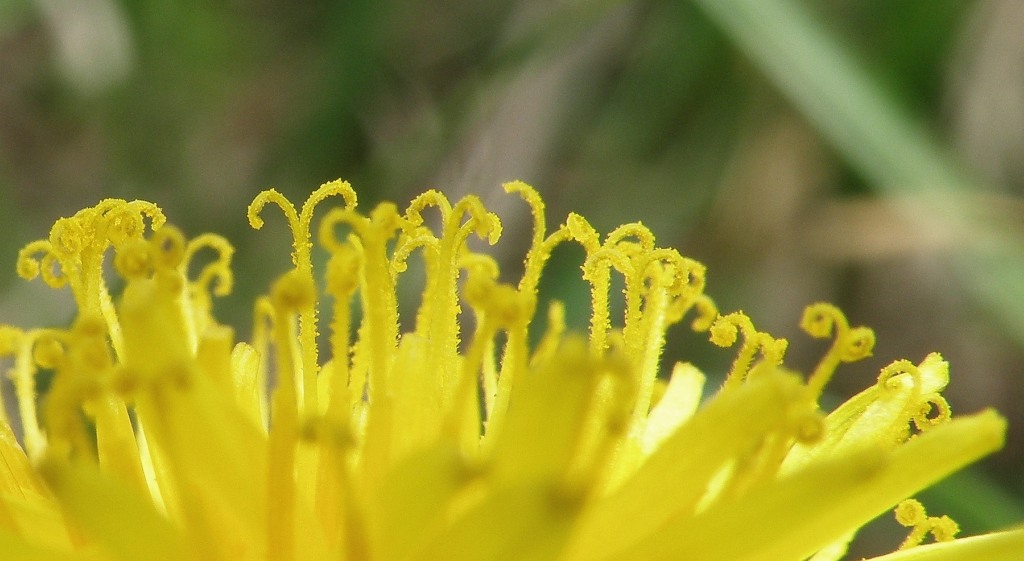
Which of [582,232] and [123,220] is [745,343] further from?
[123,220]

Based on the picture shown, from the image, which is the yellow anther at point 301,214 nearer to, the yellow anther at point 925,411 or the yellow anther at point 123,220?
the yellow anther at point 123,220

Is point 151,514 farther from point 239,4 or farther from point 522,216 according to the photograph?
point 239,4

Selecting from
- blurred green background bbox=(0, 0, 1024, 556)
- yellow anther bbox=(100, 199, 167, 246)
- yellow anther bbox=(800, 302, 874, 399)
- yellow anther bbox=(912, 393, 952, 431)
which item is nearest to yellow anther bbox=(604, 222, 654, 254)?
yellow anther bbox=(800, 302, 874, 399)

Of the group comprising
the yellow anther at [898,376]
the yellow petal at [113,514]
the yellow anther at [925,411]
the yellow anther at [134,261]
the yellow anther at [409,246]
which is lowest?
the yellow anther at [925,411]

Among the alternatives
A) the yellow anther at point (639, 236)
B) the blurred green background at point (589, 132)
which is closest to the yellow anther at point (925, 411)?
the yellow anther at point (639, 236)

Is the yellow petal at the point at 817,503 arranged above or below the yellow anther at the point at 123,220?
below

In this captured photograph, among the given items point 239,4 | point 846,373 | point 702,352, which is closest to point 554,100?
point 702,352

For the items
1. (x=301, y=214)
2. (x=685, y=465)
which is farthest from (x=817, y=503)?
(x=301, y=214)
